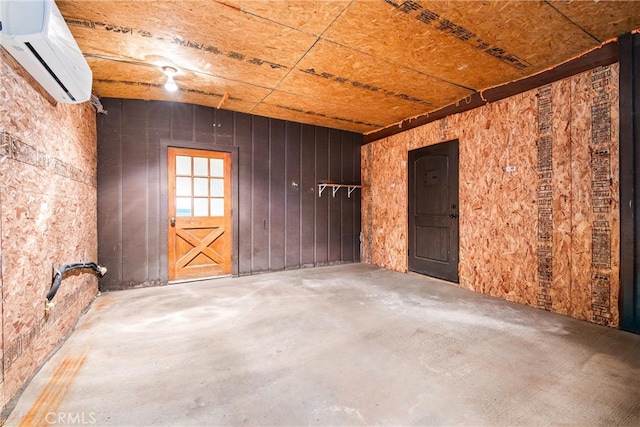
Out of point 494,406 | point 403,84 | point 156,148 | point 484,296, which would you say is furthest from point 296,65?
point 484,296

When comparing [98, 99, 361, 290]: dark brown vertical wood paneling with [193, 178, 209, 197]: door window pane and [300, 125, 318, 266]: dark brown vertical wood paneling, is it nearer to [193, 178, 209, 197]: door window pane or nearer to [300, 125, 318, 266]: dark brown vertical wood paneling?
[300, 125, 318, 266]: dark brown vertical wood paneling

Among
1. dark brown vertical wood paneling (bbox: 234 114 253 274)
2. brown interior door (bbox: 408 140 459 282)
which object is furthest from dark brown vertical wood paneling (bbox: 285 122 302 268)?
brown interior door (bbox: 408 140 459 282)

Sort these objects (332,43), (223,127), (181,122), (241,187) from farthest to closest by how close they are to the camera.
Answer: (241,187) < (223,127) < (181,122) < (332,43)

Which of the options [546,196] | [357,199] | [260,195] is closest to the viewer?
[546,196]

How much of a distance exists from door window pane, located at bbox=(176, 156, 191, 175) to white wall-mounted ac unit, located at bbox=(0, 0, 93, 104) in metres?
1.94

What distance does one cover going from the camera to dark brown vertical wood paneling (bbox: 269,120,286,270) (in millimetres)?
4723

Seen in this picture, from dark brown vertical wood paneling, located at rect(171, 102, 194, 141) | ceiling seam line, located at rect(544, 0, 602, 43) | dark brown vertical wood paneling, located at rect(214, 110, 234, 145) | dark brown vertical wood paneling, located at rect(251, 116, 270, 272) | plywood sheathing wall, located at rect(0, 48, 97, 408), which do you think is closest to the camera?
plywood sheathing wall, located at rect(0, 48, 97, 408)

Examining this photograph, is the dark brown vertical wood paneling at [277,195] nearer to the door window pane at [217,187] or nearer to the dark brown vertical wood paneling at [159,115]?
the door window pane at [217,187]

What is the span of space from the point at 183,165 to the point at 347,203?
297cm

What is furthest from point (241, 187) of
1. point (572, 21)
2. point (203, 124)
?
point (572, 21)

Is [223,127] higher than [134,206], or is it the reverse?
[223,127]

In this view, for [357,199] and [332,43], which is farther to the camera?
[357,199]

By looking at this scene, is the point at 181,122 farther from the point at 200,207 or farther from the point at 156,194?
the point at 200,207

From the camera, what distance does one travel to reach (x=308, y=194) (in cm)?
507
